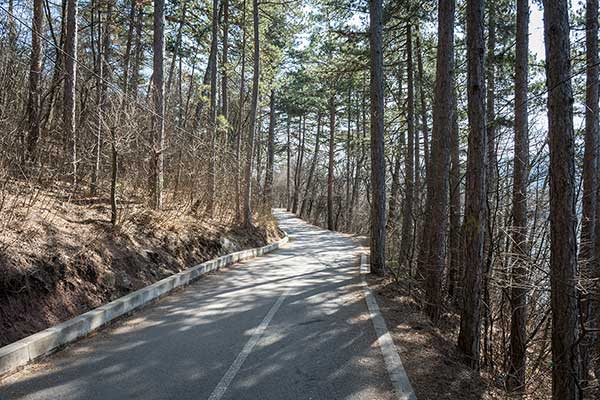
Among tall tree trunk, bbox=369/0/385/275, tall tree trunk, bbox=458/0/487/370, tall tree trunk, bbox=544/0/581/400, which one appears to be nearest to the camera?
tall tree trunk, bbox=544/0/581/400

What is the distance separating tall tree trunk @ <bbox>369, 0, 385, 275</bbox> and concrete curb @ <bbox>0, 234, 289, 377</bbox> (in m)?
5.02

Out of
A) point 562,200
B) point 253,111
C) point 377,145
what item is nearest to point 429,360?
point 562,200

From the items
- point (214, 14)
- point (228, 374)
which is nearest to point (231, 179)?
point (214, 14)

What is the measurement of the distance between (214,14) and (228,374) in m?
16.4

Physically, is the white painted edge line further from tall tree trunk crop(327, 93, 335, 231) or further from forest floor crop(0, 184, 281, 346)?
tall tree trunk crop(327, 93, 335, 231)

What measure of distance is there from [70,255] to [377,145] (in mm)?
7978

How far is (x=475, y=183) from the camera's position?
6.54 metres

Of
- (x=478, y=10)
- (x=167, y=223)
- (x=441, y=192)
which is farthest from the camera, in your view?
(x=167, y=223)

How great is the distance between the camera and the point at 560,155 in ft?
17.3

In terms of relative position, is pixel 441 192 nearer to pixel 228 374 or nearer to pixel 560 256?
pixel 560 256

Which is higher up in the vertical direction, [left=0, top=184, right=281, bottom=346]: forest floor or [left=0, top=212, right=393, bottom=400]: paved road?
[left=0, top=184, right=281, bottom=346]: forest floor

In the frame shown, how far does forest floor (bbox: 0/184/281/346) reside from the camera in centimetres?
551

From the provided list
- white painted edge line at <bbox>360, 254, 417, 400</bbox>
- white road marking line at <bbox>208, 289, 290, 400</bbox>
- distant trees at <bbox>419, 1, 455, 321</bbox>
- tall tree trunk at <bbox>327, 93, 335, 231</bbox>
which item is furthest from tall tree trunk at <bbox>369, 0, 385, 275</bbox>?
tall tree trunk at <bbox>327, 93, 335, 231</bbox>

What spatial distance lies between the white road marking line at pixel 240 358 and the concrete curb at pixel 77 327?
2.19 meters
